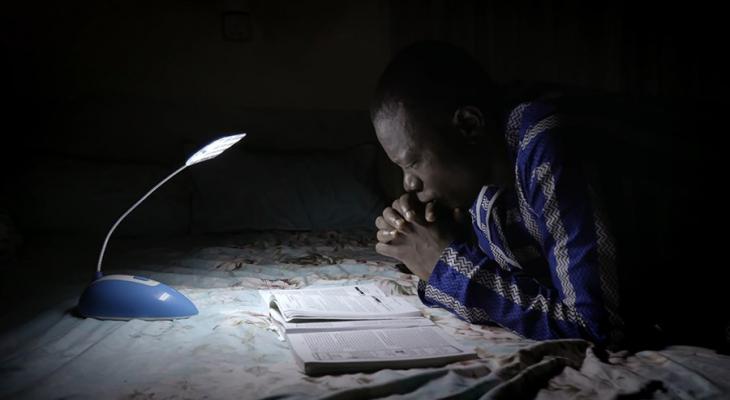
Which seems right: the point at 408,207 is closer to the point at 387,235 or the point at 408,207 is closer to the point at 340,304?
the point at 387,235

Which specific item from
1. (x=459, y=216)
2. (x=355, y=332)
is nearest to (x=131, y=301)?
(x=355, y=332)

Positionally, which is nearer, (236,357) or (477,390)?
(477,390)

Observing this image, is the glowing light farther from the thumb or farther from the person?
the thumb

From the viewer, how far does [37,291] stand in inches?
62.7

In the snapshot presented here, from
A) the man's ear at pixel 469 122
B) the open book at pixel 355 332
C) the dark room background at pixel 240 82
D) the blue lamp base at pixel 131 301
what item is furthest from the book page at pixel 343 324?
the dark room background at pixel 240 82

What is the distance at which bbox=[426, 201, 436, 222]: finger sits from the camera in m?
1.30

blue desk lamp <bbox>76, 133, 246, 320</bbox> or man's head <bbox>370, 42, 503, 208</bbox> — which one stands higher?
man's head <bbox>370, 42, 503, 208</bbox>

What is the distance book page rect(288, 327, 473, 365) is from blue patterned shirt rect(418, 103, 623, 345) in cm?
12

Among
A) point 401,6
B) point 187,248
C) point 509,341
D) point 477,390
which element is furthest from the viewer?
point 401,6

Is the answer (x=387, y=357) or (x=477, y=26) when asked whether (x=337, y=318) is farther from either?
(x=477, y=26)

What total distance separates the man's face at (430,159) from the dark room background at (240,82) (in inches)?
53.0

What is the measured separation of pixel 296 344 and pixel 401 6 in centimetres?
250

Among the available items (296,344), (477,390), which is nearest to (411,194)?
(296,344)

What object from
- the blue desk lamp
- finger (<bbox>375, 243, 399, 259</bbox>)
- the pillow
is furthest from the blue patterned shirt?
the pillow
